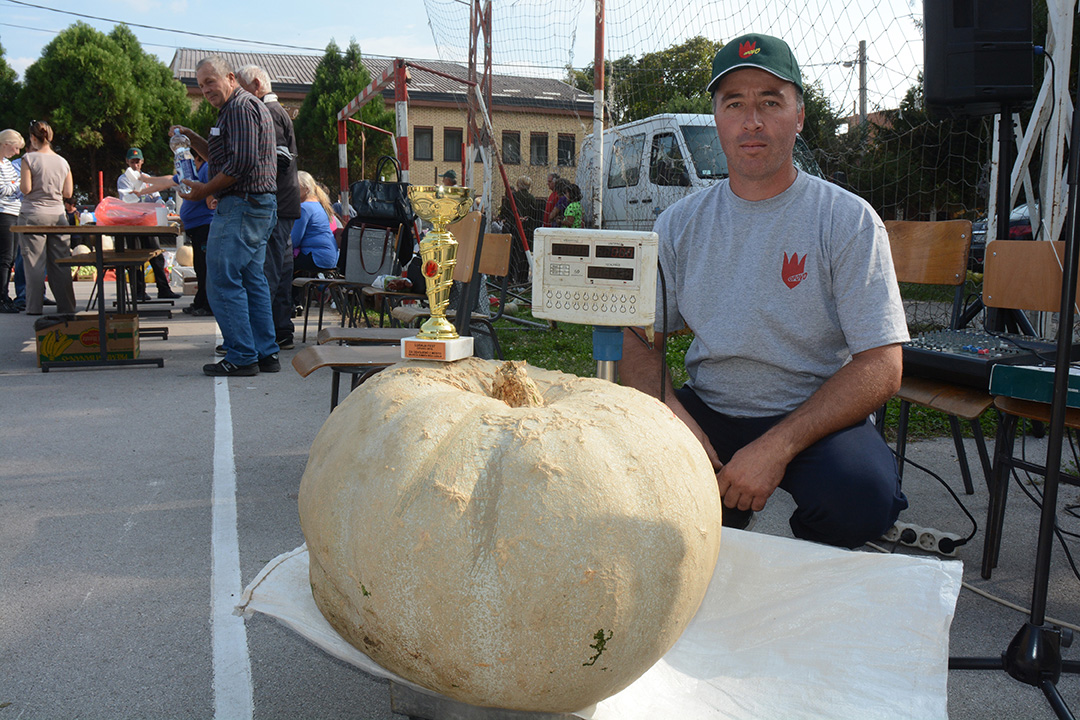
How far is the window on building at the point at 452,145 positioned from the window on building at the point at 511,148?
1604 cm

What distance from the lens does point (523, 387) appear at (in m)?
1.66

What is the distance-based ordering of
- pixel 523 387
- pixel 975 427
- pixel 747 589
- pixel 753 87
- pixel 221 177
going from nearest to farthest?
pixel 523 387
pixel 747 589
pixel 753 87
pixel 975 427
pixel 221 177

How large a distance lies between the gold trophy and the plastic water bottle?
4.83m

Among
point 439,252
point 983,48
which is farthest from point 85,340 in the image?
point 983,48

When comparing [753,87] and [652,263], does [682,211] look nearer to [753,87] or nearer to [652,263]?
[753,87]

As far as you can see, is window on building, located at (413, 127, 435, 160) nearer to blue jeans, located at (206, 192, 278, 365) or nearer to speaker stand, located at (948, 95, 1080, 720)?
blue jeans, located at (206, 192, 278, 365)

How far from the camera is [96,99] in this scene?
84.7ft

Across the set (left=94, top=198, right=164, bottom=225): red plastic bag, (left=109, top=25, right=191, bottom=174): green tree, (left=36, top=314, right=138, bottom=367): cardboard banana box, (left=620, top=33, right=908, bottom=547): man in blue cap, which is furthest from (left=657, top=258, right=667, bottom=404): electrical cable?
(left=109, top=25, right=191, bottom=174): green tree

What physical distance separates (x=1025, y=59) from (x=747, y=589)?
302cm

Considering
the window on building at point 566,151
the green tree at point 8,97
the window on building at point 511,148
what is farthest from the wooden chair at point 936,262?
the green tree at point 8,97

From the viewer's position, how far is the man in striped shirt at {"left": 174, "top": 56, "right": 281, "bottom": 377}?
530cm

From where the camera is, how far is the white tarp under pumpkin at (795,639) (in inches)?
62.4

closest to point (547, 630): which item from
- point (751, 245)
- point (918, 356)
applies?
point (751, 245)

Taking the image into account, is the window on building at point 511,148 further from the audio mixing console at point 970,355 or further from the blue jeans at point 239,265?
the audio mixing console at point 970,355
